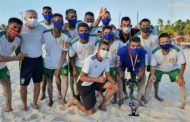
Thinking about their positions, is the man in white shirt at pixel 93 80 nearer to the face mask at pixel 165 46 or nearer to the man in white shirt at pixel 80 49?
the man in white shirt at pixel 80 49

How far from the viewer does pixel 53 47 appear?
7.50 meters

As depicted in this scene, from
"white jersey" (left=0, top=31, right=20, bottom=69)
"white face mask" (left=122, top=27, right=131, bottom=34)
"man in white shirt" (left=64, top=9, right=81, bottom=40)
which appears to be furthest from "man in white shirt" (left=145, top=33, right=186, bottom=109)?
"white jersey" (left=0, top=31, right=20, bottom=69)

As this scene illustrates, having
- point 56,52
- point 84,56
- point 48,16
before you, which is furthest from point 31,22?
point 84,56

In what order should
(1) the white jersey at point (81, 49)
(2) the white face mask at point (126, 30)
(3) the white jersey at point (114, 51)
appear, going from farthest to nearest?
(2) the white face mask at point (126, 30), (3) the white jersey at point (114, 51), (1) the white jersey at point (81, 49)

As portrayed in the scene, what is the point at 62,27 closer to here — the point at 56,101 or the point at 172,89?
the point at 56,101

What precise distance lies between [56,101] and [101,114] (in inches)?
51.5

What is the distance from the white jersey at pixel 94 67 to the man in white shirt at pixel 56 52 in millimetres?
614

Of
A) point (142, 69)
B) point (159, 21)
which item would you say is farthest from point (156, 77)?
point (159, 21)

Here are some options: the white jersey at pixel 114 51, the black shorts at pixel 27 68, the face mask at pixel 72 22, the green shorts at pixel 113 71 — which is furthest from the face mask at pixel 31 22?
the green shorts at pixel 113 71

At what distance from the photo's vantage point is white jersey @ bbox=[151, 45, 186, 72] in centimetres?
806

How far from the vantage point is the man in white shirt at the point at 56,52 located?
7363mm

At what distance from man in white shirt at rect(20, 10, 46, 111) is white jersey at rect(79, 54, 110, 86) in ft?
3.26

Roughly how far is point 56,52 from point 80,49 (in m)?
0.54

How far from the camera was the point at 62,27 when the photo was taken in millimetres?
7613
